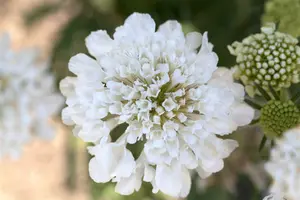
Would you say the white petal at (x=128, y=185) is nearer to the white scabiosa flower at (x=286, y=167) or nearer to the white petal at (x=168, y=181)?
the white petal at (x=168, y=181)

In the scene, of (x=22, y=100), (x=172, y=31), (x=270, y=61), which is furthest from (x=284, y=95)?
(x=22, y=100)

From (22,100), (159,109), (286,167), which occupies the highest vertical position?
(22,100)

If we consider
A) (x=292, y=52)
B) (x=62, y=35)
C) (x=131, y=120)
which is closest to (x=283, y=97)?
(x=292, y=52)

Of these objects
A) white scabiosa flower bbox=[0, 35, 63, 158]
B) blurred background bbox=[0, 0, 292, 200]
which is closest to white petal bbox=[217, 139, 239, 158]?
blurred background bbox=[0, 0, 292, 200]

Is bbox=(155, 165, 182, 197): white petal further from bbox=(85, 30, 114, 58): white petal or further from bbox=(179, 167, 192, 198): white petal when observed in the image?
bbox=(85, 30, 114, 58): white petal

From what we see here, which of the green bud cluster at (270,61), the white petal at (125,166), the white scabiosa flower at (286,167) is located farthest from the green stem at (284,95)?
the white petal at (125,166)

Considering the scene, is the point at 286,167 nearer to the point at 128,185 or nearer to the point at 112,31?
the point at 128,185
